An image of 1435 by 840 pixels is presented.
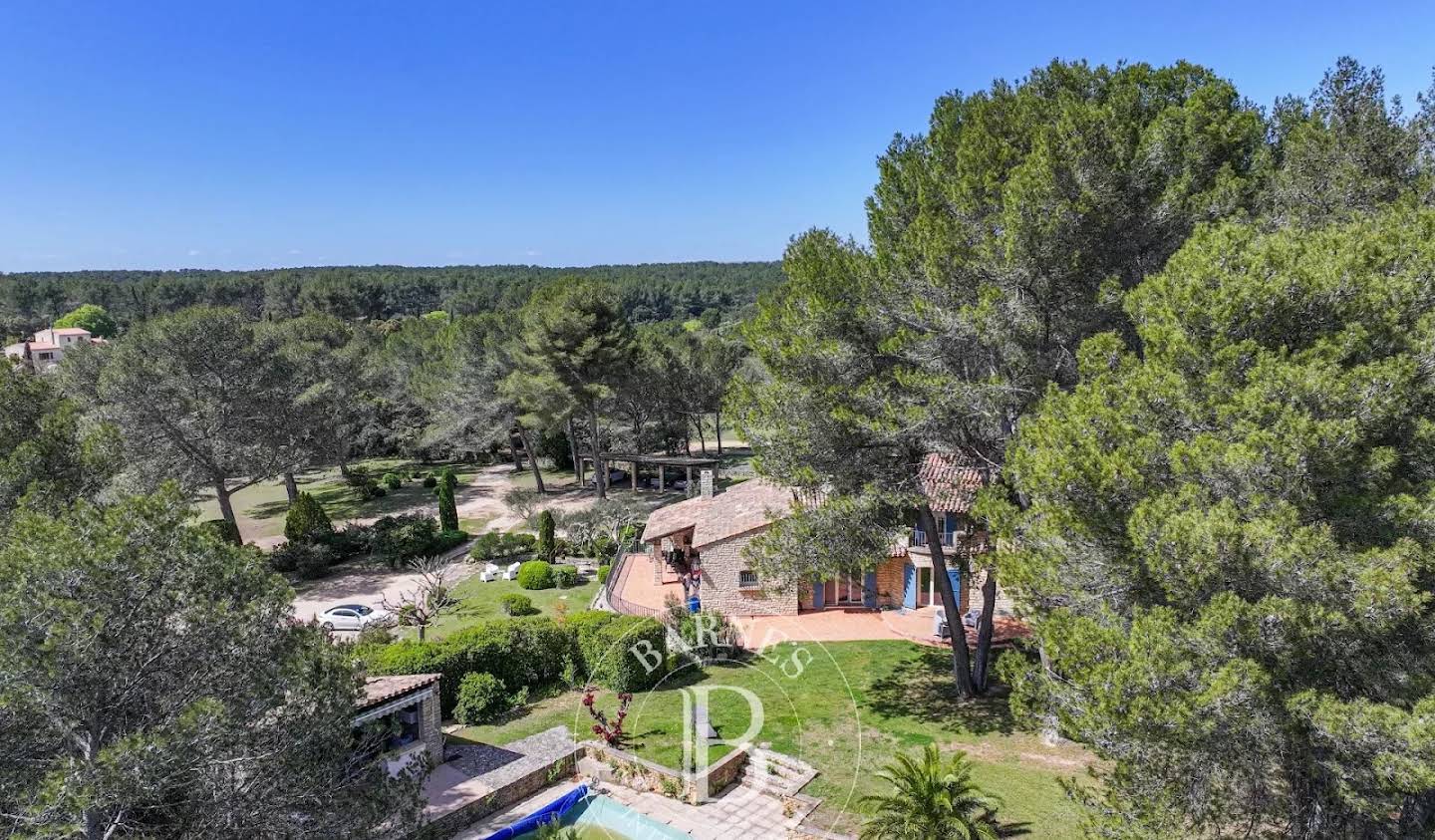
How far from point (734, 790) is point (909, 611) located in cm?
1161

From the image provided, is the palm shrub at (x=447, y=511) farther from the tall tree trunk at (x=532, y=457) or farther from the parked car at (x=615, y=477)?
the parked car at (x=615, y=477)

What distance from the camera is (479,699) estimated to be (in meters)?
18.4

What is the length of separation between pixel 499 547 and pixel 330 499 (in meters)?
19.0

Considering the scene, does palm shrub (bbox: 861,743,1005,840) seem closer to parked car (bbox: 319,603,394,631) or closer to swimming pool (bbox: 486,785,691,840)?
swimming pool (bbox: 486,785,691,840)

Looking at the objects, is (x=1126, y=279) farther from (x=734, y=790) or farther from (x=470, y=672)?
(x=470, y=672)

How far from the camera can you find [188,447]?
33.9 meters

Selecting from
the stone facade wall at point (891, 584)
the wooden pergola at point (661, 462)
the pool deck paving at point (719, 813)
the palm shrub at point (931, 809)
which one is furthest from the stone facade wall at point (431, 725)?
the wooden pergola at point (661, 462)

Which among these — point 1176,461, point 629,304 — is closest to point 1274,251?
point 1176,461

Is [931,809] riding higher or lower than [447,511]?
higher

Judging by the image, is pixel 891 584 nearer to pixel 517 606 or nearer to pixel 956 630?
pixel 956 630

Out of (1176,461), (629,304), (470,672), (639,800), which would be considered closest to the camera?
(1176,461)

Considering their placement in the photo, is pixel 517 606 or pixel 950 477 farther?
pixel 517 606

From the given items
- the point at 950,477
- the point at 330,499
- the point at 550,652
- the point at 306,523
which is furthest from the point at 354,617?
the point at 330,499

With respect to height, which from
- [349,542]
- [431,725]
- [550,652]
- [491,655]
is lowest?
[349,542]
